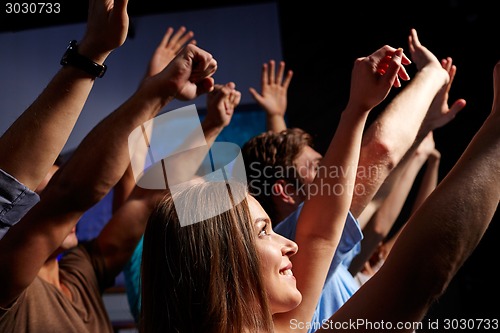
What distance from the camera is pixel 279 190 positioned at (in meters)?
1.66

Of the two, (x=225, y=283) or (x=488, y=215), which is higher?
(x=488, y=215)

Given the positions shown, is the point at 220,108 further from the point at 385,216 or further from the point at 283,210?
the point at 385,216

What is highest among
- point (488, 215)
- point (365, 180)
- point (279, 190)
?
point (488, 215)

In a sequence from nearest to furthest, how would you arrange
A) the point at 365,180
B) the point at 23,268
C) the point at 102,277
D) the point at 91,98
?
the point at 23,268
the point at 365,180
the point at 102,277
the point at 91,98

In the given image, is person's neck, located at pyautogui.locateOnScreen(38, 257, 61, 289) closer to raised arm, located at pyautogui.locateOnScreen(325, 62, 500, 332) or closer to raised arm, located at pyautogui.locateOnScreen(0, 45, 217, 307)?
raised arm, located at pyautogui.locateOnScreen(0, 45, 217, 307)

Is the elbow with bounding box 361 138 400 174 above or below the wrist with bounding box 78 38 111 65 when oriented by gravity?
below

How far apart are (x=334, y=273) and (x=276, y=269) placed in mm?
397

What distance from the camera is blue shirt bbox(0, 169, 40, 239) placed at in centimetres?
80

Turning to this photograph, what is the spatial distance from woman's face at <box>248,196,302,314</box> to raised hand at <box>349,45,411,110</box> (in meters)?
0.33

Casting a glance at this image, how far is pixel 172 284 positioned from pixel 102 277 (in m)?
0.70

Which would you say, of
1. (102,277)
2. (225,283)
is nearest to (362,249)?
(102,277)

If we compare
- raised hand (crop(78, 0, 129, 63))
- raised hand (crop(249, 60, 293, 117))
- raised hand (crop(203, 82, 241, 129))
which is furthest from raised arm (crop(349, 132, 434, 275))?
raised hand (crop(78, 0, 129, 63))

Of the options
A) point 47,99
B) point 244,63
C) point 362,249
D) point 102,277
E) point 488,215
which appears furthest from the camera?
point 244,63

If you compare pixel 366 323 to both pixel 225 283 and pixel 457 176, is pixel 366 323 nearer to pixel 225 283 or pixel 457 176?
pixel 457 176
